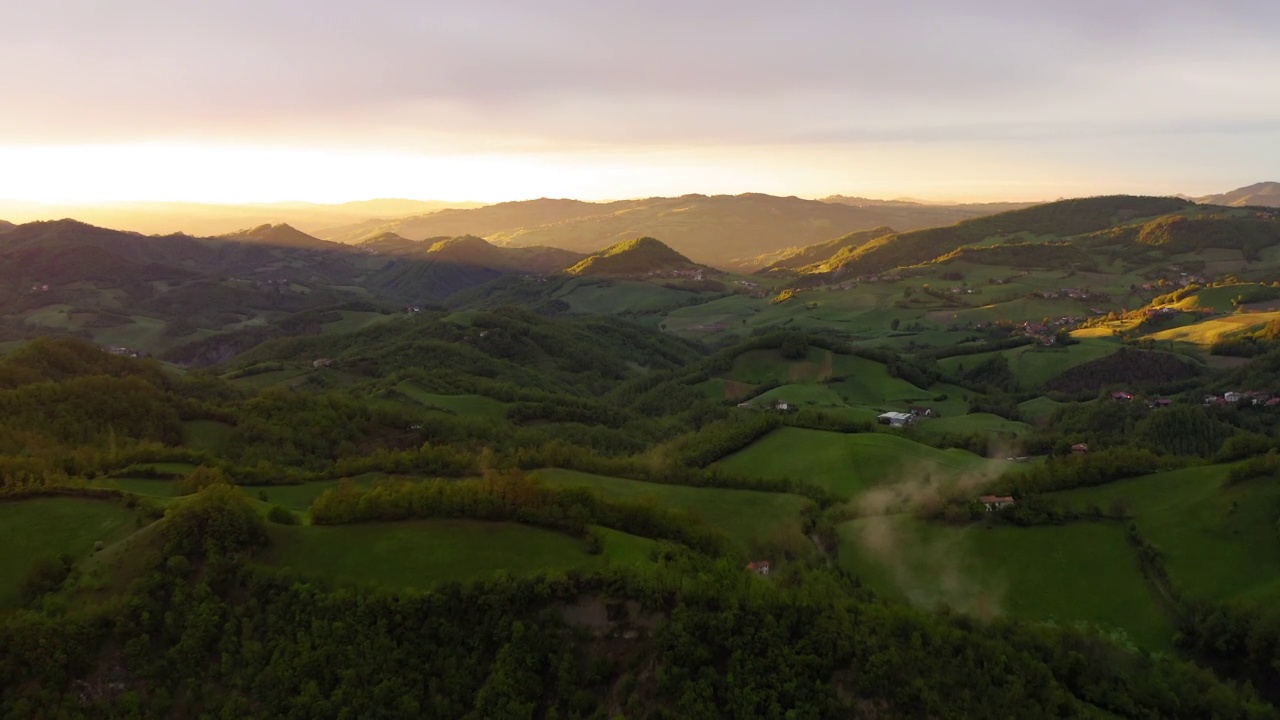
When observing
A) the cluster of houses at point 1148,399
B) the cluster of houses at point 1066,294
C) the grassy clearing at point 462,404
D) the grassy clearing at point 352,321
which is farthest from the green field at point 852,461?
the cluster of houses at point 1066,294

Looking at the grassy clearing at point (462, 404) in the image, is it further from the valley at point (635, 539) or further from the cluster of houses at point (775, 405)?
the cluster of houses at point (775, 405)

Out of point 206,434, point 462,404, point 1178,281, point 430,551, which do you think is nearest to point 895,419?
point 462,404

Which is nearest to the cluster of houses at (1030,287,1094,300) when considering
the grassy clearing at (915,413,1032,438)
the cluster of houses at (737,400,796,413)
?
the grassy clearing at (915,413,1032,438)

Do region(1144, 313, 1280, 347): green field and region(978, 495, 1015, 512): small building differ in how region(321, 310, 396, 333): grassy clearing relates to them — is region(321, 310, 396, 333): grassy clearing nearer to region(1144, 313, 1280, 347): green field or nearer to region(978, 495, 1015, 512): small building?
region(978, 495, 1015, 512): small building

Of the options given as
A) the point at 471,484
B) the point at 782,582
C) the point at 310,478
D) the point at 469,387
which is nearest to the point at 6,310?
the point at 469,387

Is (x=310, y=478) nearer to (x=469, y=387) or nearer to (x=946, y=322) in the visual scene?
(x=469, y=387)
